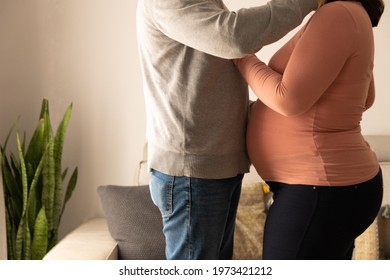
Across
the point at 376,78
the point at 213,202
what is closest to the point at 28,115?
the point at 376,78

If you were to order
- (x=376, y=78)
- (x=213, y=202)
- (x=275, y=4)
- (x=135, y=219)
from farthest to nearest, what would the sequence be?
(x=376, y=78) < (x=135, y=219) < (x=213, y=202) < (x=275, y=4)

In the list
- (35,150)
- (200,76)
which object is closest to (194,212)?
(200,76)

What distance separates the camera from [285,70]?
120cm

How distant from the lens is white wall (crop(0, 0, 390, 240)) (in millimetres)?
2809

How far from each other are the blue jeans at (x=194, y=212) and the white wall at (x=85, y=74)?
1.55 meters

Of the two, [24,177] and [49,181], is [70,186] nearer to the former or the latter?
[49,181]

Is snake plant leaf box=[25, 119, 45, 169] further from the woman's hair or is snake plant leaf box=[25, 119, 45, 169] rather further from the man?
the woman's hair

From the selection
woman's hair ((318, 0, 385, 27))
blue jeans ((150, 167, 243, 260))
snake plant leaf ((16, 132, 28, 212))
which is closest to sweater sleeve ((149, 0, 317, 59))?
woman's hair ((318, 0, 385, 27))

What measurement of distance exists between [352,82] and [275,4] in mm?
217

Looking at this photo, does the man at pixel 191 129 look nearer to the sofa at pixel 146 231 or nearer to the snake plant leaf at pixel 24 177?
the sofa at pixel 146 231

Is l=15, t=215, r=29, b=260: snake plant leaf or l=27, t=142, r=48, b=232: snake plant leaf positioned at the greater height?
l=27, t=142, r=48, b=232: snake plant leaf

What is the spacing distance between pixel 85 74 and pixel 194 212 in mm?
1694

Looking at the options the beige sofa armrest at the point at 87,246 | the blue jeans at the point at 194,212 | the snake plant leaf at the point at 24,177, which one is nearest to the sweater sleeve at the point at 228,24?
the blue jeans at the point at 194,212

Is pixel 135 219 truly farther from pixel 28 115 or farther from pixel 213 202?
pixel 213 202
